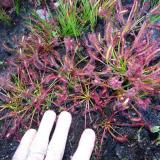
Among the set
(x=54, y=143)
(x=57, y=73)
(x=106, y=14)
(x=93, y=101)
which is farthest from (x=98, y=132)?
(x=106, y=14)

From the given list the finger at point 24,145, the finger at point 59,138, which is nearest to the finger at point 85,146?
the finger at point 59,138

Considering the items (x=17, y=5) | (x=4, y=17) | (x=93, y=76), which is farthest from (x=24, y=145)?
(x=17, y=5)

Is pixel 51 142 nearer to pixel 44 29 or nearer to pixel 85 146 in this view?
pixel 85 146

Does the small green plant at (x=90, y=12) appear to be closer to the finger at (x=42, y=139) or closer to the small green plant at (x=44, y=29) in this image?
the small green plant at (x=44, y=29)

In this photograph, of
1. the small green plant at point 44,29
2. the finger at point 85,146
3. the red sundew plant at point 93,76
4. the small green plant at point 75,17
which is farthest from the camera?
the small green plant at point 44,29

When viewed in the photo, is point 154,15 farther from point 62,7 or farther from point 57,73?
point 57,73

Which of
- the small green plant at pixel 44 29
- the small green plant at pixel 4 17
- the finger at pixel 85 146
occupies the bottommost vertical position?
the finger at pixel 85 146

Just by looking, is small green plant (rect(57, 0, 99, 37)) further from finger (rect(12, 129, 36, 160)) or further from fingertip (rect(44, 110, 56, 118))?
finger (rect(12, 129, 36, 160))

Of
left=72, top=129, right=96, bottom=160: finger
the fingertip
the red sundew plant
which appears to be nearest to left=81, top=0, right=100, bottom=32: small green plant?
the red sundew plant
